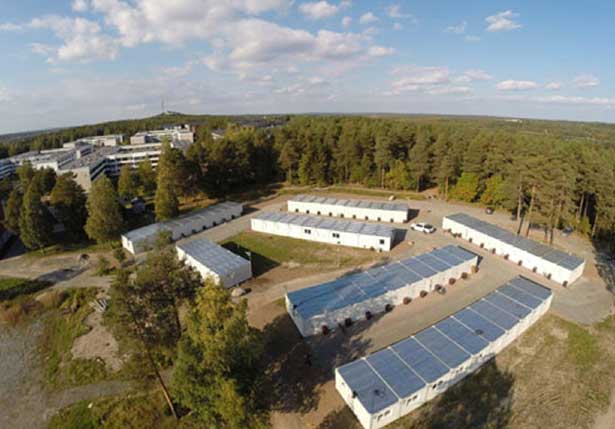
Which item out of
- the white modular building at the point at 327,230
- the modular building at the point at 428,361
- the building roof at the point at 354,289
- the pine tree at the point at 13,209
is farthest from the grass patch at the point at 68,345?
the white modular building at the point at 327,230

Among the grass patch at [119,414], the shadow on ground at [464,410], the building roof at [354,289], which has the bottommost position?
the grass patch at [119,414]

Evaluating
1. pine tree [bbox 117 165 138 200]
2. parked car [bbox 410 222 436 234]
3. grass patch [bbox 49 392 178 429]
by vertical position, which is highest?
pine tree [bbox 117 165 138 200]

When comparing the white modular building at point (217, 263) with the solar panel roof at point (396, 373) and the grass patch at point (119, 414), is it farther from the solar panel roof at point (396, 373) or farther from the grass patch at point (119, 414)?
the solar panel roof at point (396, 373)

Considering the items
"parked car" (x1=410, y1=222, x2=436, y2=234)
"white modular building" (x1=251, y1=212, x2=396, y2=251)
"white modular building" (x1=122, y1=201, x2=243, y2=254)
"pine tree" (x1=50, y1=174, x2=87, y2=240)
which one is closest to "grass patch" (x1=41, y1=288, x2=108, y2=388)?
"white modular building" (x1=122, y1=201, x2=243, y2=254)

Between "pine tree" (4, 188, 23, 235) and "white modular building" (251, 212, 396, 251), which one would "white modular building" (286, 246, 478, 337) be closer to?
"white modular building" (251, 212, 396, 251)

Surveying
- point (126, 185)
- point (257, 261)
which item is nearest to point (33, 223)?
point (126, 185)

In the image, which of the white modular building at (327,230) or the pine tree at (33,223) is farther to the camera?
the white modular building at (327,230)

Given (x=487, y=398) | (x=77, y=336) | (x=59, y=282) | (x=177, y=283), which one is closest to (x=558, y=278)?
(x=487, y=398)
